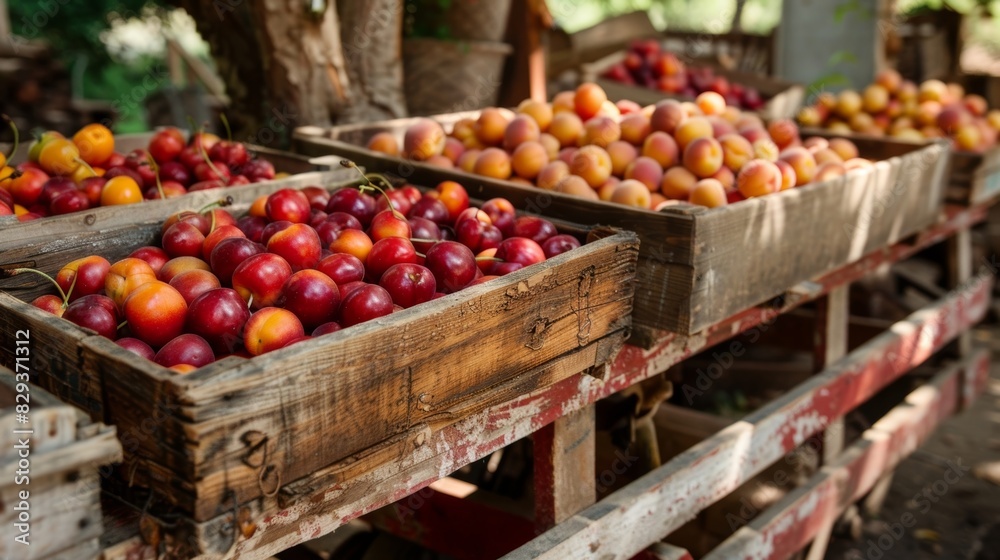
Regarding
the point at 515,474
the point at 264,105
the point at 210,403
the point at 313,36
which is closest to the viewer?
the point at 210,403

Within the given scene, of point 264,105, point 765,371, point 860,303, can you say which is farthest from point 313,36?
point 860,303

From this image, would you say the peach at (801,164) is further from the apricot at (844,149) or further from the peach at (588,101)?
the peach at (588,101)

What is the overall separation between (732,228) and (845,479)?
132cm

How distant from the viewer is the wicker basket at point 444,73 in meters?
4.48

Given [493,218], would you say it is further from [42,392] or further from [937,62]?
[937,62]

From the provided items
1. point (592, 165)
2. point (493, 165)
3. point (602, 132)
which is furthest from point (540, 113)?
point (592, 165)

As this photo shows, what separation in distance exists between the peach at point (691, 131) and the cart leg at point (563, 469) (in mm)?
1103

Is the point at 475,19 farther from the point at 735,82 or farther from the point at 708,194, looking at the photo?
the point at 708,194

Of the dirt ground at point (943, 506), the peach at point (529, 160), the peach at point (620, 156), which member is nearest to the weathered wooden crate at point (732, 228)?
the peach at point (529, 160)

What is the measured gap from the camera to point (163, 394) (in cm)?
118

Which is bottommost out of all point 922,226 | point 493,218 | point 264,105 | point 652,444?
point 652,444

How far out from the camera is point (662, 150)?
2730 mm

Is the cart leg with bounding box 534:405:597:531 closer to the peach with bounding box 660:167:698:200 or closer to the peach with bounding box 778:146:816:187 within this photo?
the peach with bounding box 660:167:698:200

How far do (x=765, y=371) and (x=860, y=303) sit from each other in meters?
0.91
